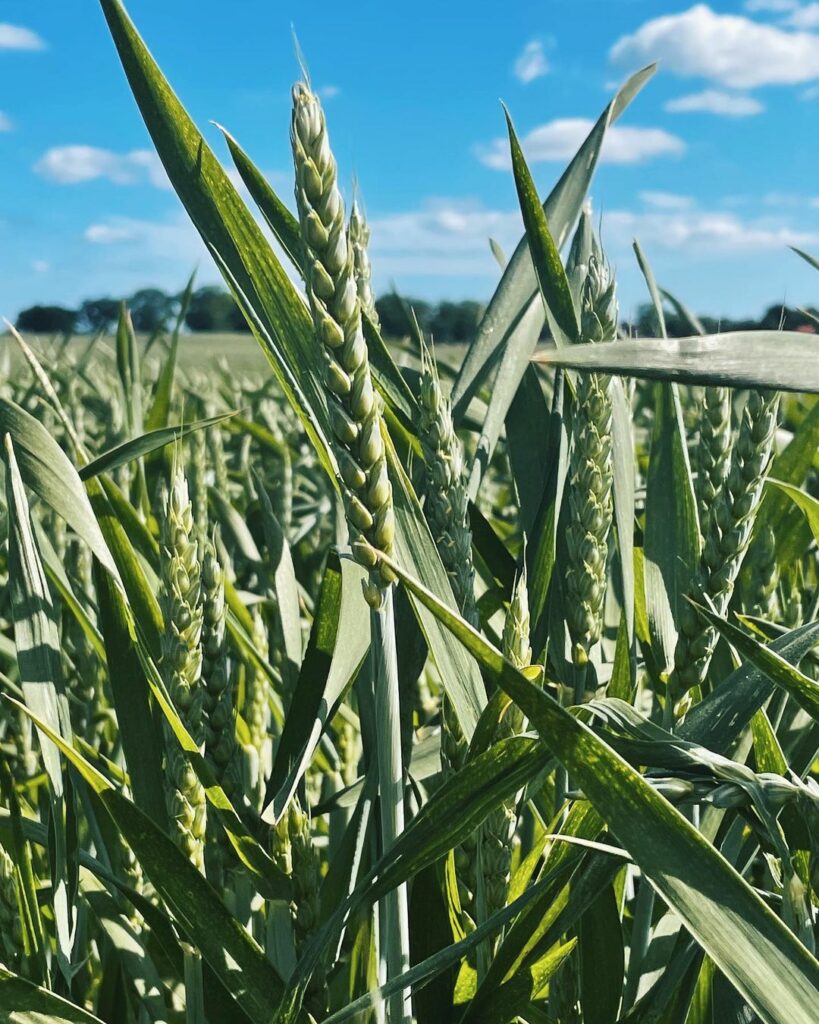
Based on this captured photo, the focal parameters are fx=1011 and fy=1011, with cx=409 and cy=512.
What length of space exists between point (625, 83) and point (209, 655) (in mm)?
540

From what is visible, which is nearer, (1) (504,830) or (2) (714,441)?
(1) (504,830)

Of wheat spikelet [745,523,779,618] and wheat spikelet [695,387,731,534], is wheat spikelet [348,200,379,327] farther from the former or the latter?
wheat spikelet [745,523,779,618]

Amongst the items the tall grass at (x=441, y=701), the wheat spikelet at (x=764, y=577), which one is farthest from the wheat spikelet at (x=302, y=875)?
the wheat spikelet at (x=764, y=577)

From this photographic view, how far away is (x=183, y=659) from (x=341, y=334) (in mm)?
180

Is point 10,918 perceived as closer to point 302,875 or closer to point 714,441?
point 302,875

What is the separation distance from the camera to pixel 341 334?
40 cm

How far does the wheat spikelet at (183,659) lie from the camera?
48 cm

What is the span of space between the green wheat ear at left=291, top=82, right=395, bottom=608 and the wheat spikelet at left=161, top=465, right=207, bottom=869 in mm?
115

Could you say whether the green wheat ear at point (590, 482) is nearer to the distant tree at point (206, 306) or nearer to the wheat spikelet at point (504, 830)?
the wheat spikelet at point (504, 830)

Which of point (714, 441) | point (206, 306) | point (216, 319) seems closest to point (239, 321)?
point (206, 306)

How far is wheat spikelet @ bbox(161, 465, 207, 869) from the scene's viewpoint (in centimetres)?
48

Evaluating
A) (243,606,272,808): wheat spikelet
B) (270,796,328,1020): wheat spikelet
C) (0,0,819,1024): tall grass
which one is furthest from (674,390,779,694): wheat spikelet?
(243,606,272,808): wheat spikelet

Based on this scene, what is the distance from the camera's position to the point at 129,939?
0.66 metres

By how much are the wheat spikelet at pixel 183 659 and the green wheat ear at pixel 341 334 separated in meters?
0.12
